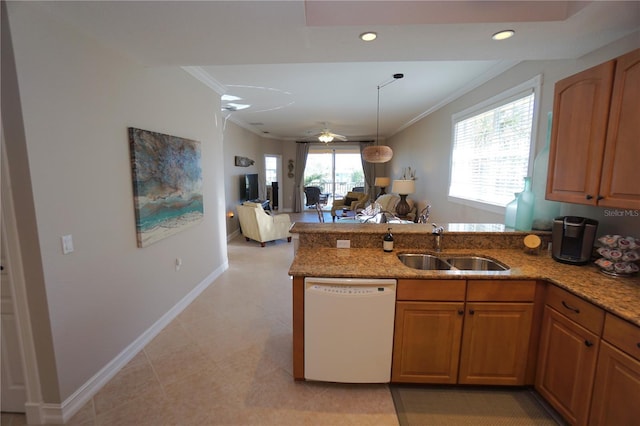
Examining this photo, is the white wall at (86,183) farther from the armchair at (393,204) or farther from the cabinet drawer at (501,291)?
the armchair at (393,204)

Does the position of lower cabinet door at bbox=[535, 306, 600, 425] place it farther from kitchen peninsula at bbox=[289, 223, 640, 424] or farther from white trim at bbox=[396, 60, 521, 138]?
white trim at bbox=[396, 60, 521, 138]

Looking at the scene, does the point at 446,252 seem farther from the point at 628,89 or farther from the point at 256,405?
the point at 256,405

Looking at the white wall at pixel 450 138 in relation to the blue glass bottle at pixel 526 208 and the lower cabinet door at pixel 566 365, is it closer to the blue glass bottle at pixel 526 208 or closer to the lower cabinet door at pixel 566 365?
the blue glass bottle at pixel 526 208

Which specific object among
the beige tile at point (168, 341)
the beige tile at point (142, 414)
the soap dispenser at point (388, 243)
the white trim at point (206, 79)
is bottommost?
the beige tile at point (142, 414)

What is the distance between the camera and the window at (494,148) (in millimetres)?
2924

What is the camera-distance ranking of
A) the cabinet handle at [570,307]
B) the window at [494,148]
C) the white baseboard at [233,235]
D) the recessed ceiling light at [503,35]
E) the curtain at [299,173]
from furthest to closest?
the curtain at [299,173], the white baseboard at [233,235], the window at [494,148], the recessed ceiling light at [503,35], the cabinet handle at [570,307]

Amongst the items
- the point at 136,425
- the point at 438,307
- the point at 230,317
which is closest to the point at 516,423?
the point at 438,307

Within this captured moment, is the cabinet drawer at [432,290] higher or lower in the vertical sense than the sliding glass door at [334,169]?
lower

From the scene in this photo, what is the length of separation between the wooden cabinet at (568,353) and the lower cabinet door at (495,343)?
10 centimetres

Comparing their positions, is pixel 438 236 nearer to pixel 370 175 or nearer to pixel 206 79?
pixel 206 79

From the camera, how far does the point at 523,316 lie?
1769mm

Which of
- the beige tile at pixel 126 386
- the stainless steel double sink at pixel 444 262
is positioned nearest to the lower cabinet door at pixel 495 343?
the stainless steel double sink at pixel 444 262

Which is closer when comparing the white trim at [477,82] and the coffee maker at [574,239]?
the coffee maker at [574,239]

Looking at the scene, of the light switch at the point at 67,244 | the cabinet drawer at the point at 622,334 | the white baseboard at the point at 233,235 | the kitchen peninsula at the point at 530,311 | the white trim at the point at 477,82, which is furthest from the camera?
the white baseboard at the point at 233,235
